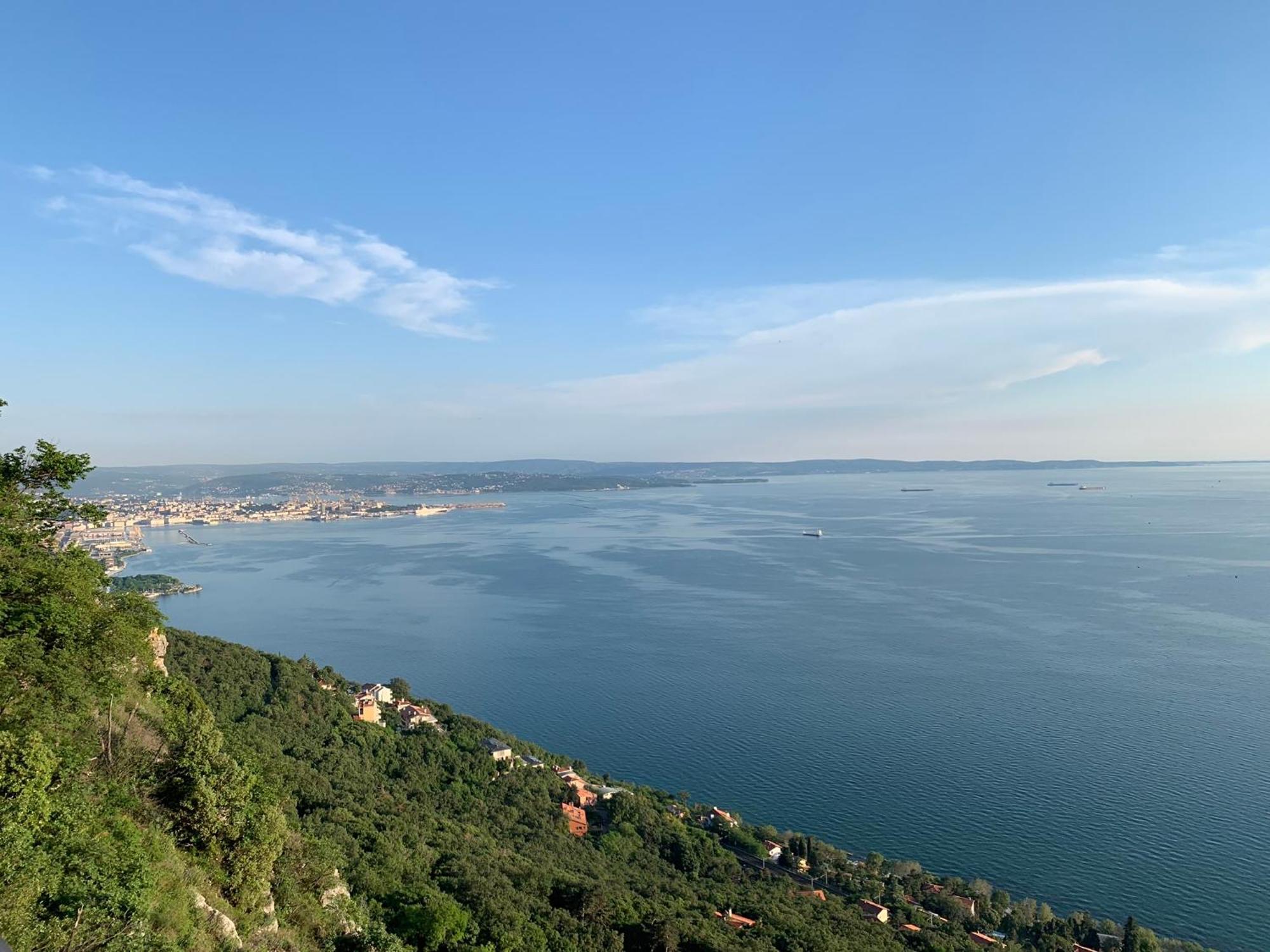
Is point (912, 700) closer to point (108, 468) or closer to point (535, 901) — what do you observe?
point (535, 901)

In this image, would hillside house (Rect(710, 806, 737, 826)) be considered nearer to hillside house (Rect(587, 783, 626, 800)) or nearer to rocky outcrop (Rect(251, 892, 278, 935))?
hillside house (Rect(587, 783, 626, 800))

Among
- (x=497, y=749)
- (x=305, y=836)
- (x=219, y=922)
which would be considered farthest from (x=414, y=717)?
(x=219, y=922)

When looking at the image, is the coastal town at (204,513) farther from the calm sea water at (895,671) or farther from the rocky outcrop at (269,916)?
the rocky outcrop at (269,916)

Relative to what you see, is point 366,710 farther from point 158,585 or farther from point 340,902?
point 158,585

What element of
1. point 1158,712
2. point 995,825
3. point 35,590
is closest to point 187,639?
point 35,590

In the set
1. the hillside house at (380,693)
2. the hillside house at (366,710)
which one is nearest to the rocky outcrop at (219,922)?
the hillside house at (366,710)

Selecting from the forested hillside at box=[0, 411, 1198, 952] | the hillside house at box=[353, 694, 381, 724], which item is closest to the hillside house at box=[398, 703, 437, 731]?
the forested hillside at box=[0, 411, 1198, 952]
